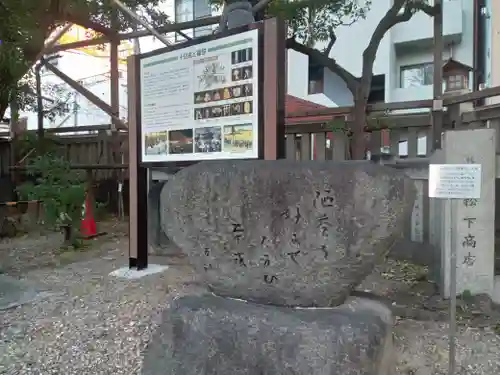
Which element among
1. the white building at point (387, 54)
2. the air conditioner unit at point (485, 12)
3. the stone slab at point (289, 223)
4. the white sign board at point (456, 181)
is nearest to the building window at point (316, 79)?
the white building at point (387, 54)

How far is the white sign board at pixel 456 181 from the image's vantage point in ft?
8.10

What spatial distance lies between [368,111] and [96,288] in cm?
415

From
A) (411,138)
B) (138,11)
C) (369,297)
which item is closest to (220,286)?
(369,297)

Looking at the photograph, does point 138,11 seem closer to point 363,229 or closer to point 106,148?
point 106,148

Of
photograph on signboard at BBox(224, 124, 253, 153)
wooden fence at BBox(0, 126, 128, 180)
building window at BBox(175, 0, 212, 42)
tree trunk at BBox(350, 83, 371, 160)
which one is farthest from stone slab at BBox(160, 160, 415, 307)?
building window at BBox(175, 0, 212, 42)

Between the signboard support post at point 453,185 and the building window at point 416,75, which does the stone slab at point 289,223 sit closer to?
the signboard support post at point 453,185

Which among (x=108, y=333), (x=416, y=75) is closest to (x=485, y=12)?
(x=416, y=75)

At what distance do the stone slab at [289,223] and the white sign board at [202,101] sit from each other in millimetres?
1393

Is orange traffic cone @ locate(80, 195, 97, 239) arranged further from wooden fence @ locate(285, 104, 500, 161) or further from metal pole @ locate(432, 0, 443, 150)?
metal pole @ locate(432, 0, 443, 150)

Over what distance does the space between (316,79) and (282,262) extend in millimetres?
15137

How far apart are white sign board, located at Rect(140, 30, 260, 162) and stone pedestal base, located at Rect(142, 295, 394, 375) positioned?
1.66 m

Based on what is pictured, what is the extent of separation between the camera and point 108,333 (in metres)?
3.56

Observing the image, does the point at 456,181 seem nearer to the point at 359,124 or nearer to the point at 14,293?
the point at 359,124

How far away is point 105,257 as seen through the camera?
632 cm
